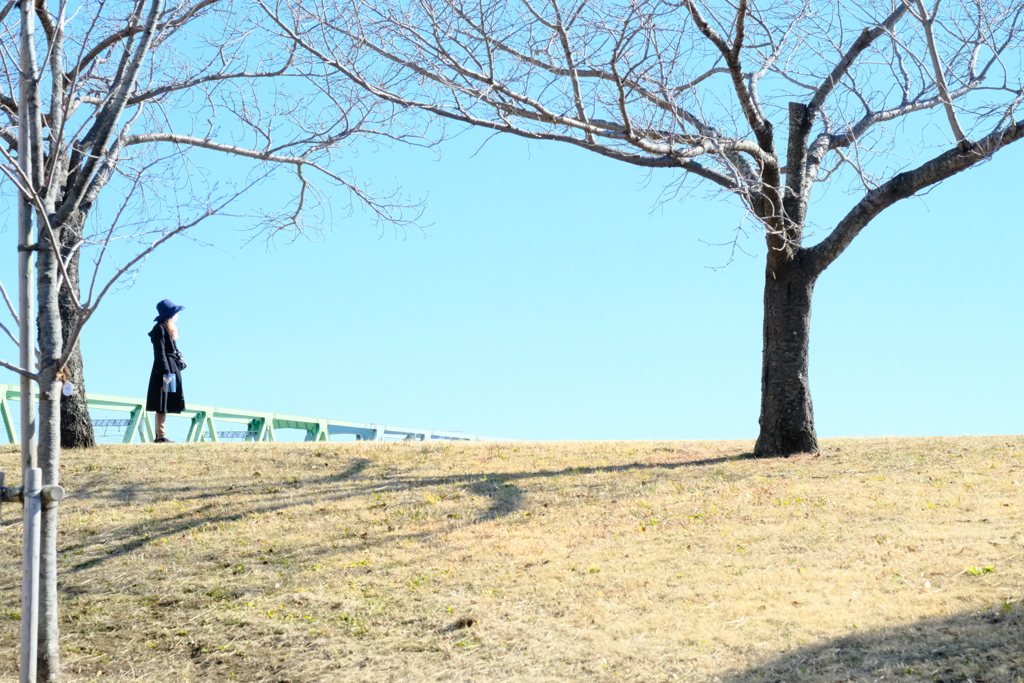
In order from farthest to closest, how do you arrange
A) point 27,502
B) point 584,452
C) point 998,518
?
1. point 584,452
2. point 998,518
3. point 27,502

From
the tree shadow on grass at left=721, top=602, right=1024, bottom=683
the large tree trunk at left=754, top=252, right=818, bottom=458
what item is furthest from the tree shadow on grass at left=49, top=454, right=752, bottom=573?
the tree shadow on grass at left=721, top=602, right=1024, bottom=683

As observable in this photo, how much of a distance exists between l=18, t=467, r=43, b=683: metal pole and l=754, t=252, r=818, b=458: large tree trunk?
785 centimetres

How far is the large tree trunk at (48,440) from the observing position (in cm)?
512

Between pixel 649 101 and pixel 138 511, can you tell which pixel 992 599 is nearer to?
pixel 649 101

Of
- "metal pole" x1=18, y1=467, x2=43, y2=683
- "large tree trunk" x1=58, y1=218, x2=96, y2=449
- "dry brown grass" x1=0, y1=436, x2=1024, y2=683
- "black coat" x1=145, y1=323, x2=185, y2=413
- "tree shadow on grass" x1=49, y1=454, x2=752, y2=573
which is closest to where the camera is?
"metal pole" x1=18, y1=467, x2=43, y2=683

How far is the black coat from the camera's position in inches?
457

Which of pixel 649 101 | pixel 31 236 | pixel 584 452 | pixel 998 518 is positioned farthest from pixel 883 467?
pixel 31 236

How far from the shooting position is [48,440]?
521 centimetres

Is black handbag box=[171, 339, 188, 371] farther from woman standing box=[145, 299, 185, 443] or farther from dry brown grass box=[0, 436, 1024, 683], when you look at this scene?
dry brown grass box=[0, 436, 1024, 683]

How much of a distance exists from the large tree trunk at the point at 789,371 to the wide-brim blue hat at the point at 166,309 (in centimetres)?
777

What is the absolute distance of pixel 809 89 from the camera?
1232 cm

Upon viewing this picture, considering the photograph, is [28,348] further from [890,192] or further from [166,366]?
[890,192]

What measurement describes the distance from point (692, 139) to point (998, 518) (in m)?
4.80

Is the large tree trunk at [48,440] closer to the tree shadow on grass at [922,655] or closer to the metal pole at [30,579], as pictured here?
the metal pole at [30,579]
